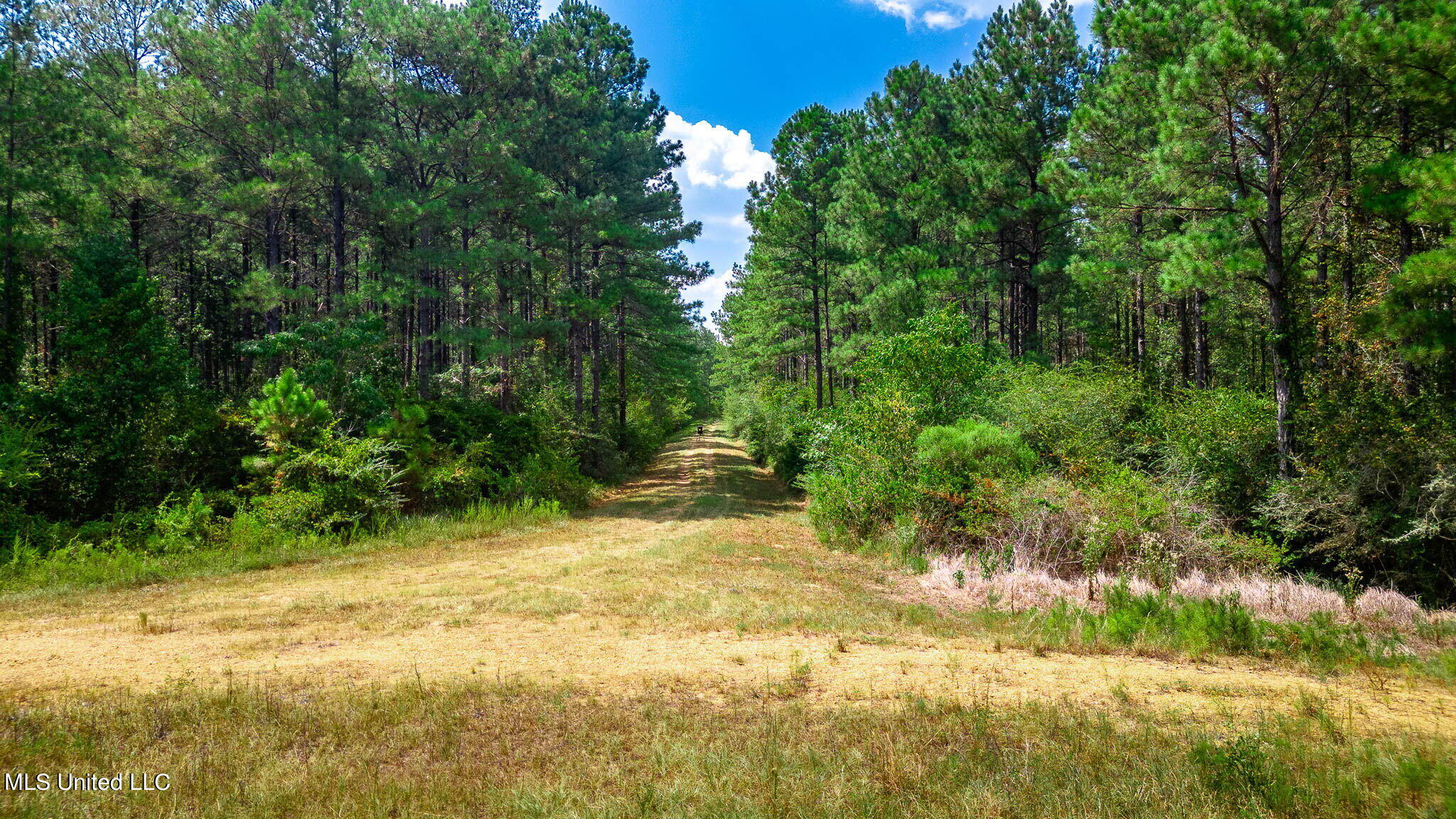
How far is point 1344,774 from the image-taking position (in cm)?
338

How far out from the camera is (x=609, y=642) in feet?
20.7

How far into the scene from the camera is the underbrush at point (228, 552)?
8.39 meters

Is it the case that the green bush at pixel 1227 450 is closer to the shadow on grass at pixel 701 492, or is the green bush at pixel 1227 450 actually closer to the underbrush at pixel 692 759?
the underbrush at pixel 692 759

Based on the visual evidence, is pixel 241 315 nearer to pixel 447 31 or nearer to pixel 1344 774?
pixel 447 31

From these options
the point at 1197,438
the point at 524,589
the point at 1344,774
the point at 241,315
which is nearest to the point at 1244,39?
the point at 1197,438

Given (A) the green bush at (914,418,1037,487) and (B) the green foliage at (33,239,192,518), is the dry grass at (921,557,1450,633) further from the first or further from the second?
(B) the green foliage at (33,239,192,518)

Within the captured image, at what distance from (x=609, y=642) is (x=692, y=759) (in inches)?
112

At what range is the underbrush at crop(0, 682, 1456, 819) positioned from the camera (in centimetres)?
314

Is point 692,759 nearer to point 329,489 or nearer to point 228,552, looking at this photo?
point 228,552

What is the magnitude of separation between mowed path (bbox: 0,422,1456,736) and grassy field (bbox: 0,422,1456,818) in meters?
0.04

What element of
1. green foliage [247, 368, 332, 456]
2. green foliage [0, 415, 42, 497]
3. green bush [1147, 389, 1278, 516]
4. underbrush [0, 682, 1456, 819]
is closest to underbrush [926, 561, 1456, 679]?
underbrush [0, 682, 1456, 819]

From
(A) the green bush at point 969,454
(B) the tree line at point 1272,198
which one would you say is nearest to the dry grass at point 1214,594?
(B) the tree line at point 1272,198

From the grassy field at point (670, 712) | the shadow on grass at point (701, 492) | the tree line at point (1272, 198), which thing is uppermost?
the tree line at point (1272, 198)

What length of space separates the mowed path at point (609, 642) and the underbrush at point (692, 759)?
45 centimetres
